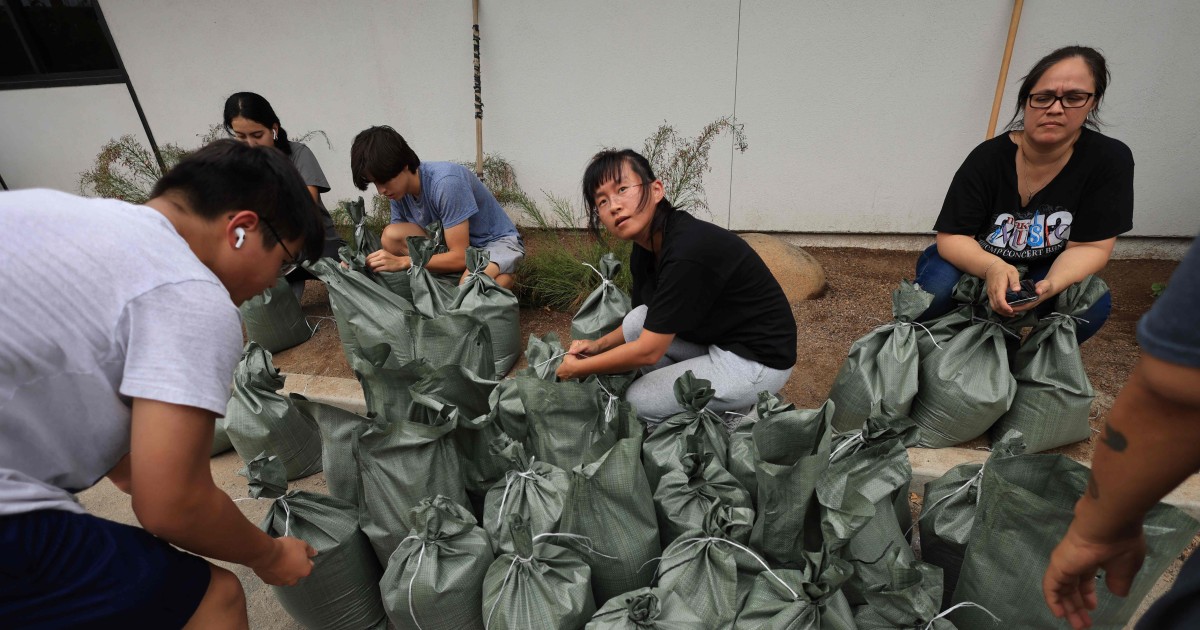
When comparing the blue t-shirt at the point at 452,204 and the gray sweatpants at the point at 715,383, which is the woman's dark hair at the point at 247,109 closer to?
the blue t-shirt at the point at 452,204

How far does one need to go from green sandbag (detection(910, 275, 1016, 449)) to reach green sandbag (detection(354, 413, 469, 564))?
1.64 m

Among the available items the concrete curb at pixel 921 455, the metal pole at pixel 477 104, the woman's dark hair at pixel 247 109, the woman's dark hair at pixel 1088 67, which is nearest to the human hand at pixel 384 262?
the concrete curb at pixel 921 455

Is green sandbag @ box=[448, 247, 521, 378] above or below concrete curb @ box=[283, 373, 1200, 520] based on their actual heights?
above

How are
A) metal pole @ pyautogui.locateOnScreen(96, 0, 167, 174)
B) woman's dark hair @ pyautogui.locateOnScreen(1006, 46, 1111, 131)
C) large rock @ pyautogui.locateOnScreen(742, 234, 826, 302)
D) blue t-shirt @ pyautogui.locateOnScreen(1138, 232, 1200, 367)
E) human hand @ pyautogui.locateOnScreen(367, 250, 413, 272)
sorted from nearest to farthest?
blue t-shirt @ pyautogui.locateOnScreen(1138, 232, 1200, 367) → woman's dark hair @ pyautogui.locateOnScreen(1006, 46, 1111, 131) → human hand @ pyautogui.locateOnScreen(367, 250, 413, 272) → large rock @ pyautogui.locateOnScreen(742, 234, 826, 302) → metal pole @ pyautogui.locateOnScreen(96, 0, 167, 174)

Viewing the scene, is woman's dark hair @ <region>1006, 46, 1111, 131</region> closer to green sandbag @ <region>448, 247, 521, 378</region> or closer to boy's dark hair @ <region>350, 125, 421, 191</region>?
green sandbag @ <region>448, 247, 521, 378</region>

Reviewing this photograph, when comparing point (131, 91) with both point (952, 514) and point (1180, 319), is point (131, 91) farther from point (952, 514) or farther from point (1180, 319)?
point (1180, 319)

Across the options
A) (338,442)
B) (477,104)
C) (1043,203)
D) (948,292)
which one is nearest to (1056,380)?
(948,292)

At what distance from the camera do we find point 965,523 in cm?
144

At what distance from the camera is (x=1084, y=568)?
2.54ft

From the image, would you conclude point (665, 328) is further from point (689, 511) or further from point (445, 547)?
point (445, 547)

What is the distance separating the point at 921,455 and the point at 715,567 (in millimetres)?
1173

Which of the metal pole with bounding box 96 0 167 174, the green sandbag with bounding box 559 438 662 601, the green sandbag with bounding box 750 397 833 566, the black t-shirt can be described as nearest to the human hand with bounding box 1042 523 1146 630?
the green sandbag with bounding box 750 397 833 566

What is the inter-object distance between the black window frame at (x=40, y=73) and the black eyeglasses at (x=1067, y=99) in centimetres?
676

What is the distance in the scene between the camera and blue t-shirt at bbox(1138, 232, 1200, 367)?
1.76 ft
